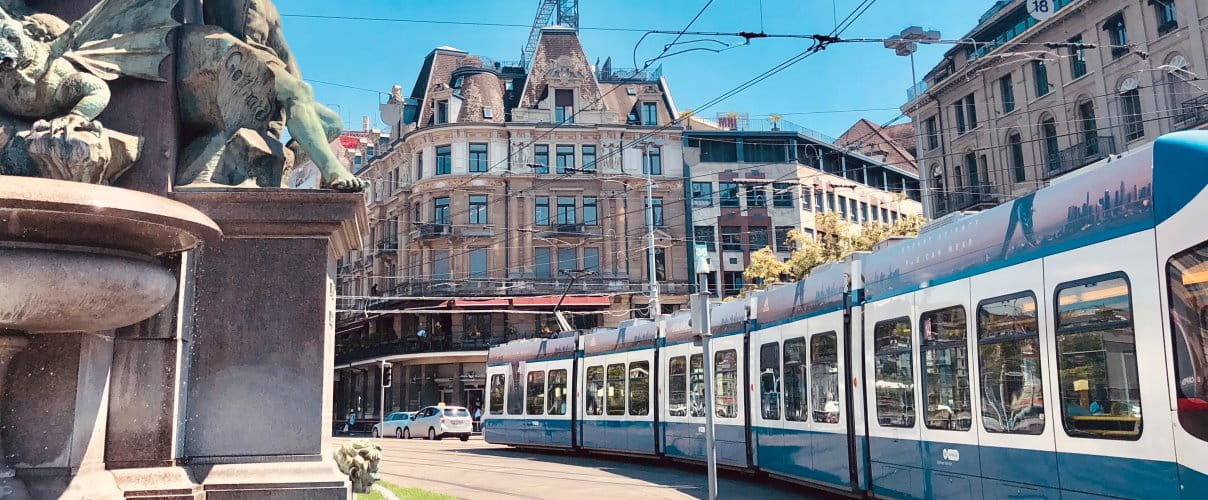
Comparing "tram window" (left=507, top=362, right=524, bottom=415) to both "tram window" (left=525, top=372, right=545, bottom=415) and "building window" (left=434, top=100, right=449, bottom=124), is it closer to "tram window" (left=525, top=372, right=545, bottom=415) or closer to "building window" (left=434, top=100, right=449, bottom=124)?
"tram window" (left=525, top=372, right=545, bottom=415)

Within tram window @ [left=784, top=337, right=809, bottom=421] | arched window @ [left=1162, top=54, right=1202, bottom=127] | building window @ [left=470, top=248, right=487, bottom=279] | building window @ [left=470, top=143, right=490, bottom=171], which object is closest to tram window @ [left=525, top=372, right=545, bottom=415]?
tram window @ [left=784, top=337, right=809, bottom=421]

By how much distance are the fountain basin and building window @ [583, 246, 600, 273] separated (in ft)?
147

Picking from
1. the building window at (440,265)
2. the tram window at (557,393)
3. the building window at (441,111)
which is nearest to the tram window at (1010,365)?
the tram window at (557,393)

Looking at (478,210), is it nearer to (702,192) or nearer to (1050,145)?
(702,192)

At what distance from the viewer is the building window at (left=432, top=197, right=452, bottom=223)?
49900 mm

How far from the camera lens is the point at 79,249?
517 centimetres

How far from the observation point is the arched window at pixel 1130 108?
103 feet

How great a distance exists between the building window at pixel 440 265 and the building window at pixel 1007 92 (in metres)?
27.0

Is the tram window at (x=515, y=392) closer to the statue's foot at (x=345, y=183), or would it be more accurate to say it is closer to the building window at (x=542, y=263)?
the statue's foot at (x=345, y=183)

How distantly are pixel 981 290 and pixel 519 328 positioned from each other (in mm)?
41263

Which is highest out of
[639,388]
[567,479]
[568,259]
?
[568,259]

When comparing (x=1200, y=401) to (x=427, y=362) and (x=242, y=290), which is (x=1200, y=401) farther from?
(x=427, y=362)

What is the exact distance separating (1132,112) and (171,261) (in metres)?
33.2

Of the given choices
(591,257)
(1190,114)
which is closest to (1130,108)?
(1190,114)
